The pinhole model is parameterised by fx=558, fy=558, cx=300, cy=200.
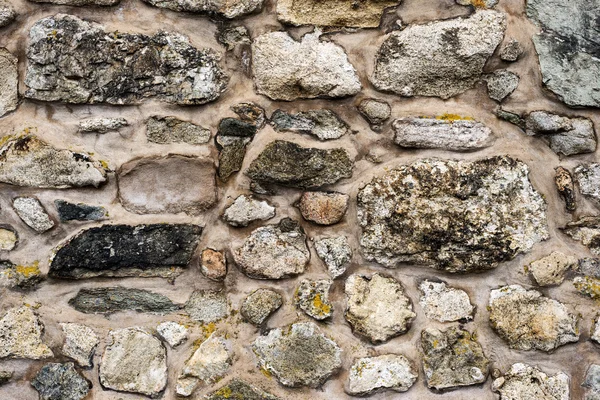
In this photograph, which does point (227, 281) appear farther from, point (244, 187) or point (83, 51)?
point (83, 51)

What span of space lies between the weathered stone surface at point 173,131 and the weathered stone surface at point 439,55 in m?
0.54

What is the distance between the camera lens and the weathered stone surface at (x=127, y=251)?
1645 millimetres

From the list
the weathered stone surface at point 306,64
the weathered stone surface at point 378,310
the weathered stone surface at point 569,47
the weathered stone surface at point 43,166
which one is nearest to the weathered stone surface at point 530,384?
the weathered stone surface at point 378,310

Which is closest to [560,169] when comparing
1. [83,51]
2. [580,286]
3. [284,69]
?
[580,286]

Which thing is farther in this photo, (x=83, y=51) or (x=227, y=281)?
(x=227, y=281)

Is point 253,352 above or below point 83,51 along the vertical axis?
below

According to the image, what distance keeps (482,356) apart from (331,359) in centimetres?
45

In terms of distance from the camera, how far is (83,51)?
5.25 ft

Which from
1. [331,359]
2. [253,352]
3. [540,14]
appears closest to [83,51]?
[253,352]

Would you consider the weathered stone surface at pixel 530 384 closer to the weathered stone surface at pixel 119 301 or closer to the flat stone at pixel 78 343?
the weathered stone surface at pixel 119 301

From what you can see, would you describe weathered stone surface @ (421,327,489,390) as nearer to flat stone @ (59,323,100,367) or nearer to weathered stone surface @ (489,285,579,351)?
weathered stone surface @ (489,285,579,351)

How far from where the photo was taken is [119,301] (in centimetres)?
168

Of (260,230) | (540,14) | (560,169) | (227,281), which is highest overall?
(540,14)

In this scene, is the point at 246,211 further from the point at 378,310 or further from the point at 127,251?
the point at 378,310
